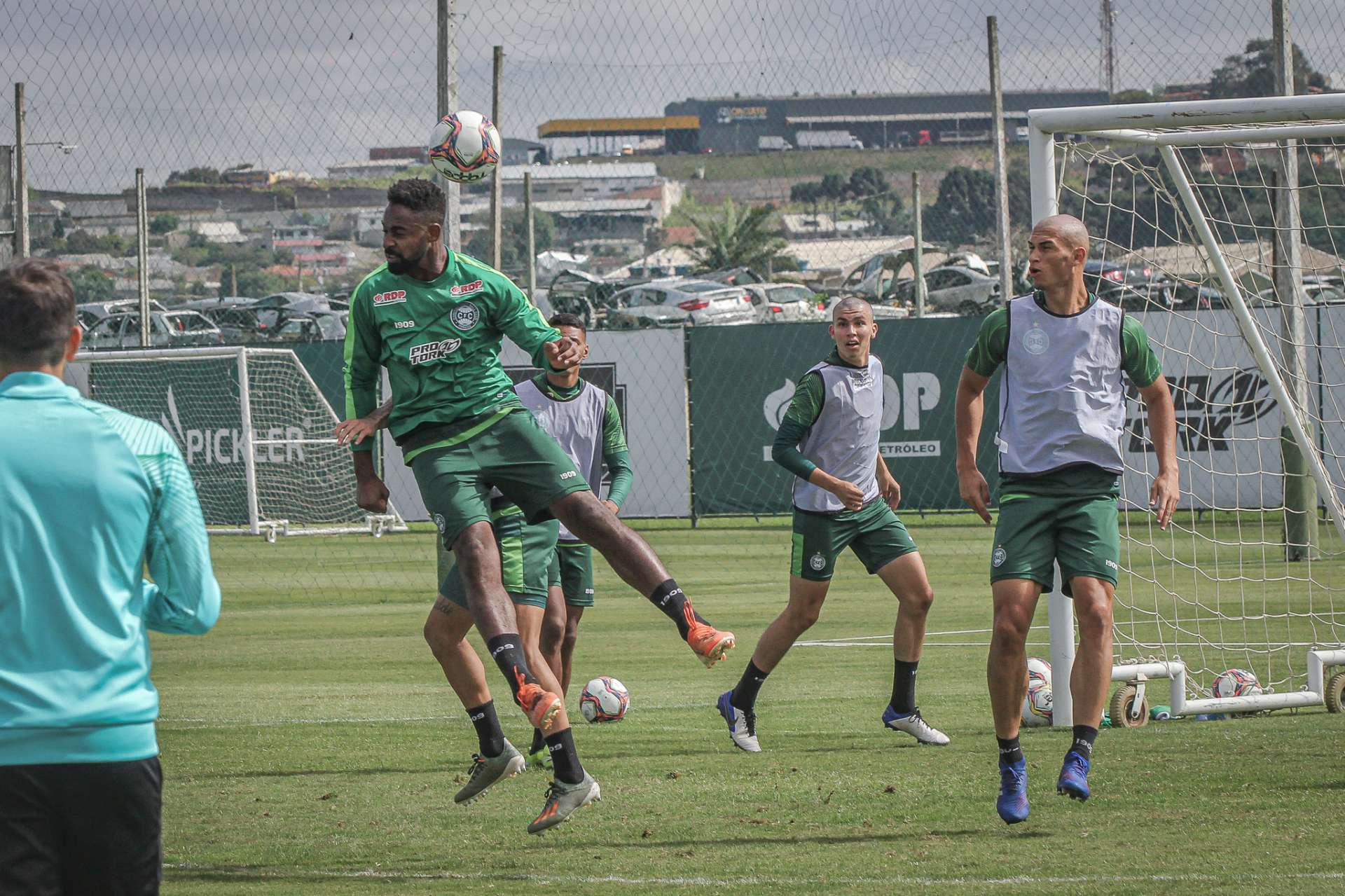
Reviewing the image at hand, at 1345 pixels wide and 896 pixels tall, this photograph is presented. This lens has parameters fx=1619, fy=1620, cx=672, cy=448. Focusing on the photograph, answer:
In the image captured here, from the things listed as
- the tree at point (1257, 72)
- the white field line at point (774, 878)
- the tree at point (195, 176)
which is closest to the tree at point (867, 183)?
the tree at point (1257, 72)

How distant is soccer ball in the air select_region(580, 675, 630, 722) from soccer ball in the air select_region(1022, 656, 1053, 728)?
2.24 meters

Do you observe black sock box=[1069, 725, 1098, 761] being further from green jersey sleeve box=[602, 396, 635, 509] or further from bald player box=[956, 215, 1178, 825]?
green jersey sleeve box=[602, 396, 635, 509]

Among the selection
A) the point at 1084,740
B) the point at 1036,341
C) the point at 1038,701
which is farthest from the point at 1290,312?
the point at 1084,740

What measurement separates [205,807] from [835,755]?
117 inches

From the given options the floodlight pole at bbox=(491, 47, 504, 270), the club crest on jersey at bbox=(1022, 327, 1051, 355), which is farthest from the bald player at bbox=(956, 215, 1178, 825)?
the floodlight pole at bbox=(491, 47, 504, 270)

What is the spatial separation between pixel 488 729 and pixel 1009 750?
7.18 feet

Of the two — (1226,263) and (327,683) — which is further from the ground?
(1226,263)

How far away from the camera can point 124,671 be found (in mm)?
3363

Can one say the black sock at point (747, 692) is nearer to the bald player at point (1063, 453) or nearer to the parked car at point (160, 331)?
the bald player at point (1063, 453)

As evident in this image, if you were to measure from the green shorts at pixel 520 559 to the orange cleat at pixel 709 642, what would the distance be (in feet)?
4.14

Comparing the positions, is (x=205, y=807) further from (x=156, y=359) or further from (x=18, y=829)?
(x=156, y=359)

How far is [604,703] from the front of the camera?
9195 mm

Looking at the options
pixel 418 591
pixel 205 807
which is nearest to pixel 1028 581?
→ pixel 205 807

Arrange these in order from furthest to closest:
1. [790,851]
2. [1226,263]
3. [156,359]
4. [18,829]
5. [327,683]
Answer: [156,359] → [327,683] → [1226,263] → [790,851] → [18,829]
